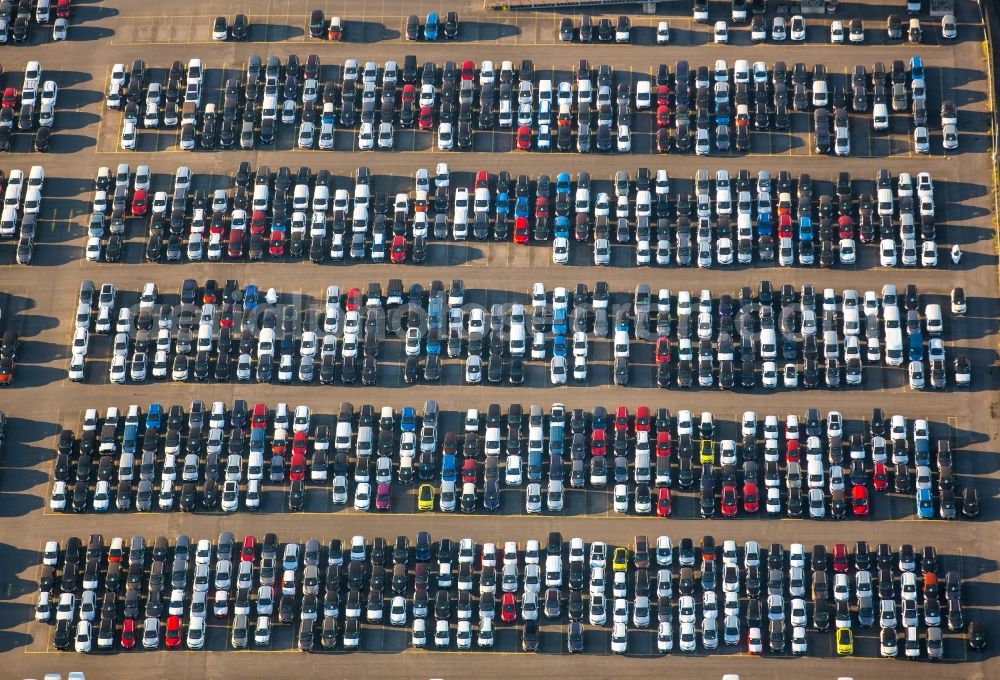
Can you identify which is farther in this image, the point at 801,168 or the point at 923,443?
the point at 801,168

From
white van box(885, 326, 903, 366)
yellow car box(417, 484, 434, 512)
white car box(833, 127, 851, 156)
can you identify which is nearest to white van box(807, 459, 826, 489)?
white van box(885, 326, 903, 366)

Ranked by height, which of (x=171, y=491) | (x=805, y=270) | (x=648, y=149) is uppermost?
(x=648, y=149)

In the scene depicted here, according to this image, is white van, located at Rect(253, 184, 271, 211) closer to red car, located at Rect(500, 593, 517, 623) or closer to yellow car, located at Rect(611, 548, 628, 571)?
red car, located at Rect(500, 593, 517, 623)

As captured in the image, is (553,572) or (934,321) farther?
(934,321)

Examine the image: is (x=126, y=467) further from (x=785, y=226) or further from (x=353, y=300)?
(x=785, y=226)

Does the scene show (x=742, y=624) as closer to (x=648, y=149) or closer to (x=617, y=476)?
(x=617, y=476)

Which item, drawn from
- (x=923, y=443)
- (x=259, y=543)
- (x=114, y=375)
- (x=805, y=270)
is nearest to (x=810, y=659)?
(x=923, y=443)

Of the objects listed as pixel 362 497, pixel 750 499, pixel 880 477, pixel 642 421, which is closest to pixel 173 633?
pixel 362 497
